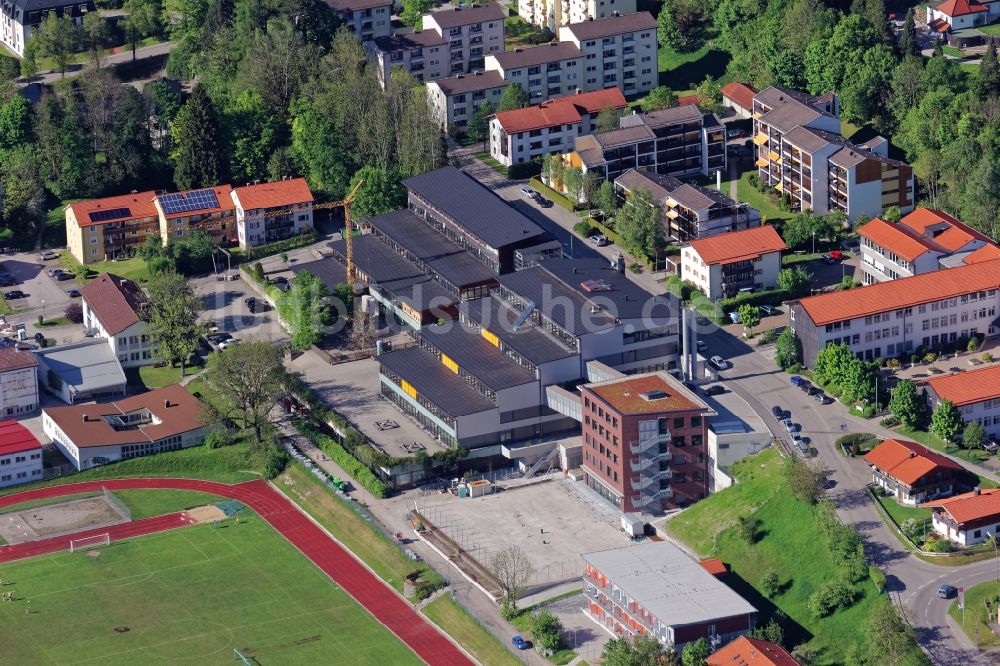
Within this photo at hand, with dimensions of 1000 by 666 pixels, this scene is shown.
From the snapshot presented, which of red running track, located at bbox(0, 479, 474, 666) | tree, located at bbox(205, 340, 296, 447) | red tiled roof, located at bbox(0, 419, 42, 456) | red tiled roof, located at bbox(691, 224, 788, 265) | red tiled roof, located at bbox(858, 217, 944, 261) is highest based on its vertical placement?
red tiled roof, located at bbox(858, 217, 944, 261)

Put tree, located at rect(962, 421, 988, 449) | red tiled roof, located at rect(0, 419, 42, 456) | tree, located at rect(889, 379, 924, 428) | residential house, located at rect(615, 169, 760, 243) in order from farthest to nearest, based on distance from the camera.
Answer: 1. residential house, located at rect(615, 169, 760, 243)
2. red tiled roof, located at rect(0, 419, 42, 456)
3. tree, located at rect(889, 379, 924, 428)
4. tree, located at rect(962, 421, 988, 449)

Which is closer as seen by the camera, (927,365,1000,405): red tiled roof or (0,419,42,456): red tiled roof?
(927,365,1000,405): red tiled roof

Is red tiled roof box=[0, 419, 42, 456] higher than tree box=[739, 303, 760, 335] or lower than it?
lower

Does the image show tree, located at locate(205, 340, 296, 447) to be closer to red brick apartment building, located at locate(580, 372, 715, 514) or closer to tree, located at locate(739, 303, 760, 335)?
red brick apartment building, located at locate(580, 372, 715, 514)

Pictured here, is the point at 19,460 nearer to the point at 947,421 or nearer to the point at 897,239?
the point at 947,421

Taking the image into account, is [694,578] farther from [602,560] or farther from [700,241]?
[700,241]

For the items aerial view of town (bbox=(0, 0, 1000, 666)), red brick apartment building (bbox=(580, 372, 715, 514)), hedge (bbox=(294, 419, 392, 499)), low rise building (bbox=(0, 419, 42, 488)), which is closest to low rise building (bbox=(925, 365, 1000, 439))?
aerial view of town (bbox=(0, 0, 1000, 666))
